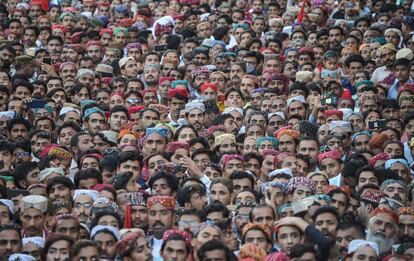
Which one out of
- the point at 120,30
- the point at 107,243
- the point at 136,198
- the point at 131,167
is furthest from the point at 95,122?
the point at 107,243

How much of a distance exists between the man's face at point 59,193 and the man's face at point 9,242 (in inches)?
53.8

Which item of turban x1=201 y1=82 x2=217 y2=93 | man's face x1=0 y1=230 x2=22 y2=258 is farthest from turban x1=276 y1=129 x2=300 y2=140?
man's face x1=0 y1=230 x2=22 y2=258

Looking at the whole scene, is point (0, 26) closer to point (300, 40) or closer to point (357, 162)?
point (300, 40)

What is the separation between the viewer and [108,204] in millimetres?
15781

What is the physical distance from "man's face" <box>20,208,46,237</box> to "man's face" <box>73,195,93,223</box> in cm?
40

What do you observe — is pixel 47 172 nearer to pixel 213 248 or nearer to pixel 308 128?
pixel 213 248

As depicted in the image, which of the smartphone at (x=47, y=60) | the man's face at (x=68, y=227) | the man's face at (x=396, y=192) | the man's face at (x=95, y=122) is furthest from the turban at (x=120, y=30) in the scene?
the man's face at (x=68, y=227)

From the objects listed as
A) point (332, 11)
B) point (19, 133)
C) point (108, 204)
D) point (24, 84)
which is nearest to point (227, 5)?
point (332, 11)

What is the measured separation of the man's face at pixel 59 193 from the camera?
16.4 metres

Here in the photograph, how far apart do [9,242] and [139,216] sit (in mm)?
1434

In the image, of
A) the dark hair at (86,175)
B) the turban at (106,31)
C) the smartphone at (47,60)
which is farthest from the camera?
the turban at (106,31)

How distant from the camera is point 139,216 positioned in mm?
15781

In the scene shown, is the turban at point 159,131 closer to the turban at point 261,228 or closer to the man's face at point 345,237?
the turban at point 261,228

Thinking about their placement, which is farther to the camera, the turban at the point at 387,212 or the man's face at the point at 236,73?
the man's face at the point at 236,73
